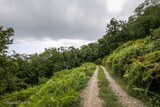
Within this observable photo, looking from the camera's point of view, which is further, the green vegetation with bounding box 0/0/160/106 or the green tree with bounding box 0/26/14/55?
the green tree with bounding box 0/26/14/55

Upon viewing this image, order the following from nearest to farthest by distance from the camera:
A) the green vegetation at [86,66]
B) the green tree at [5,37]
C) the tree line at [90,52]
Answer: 1. the green vegetation at [86,66]
2. the green tree at [5,37]
3. the tree line at [90,52]

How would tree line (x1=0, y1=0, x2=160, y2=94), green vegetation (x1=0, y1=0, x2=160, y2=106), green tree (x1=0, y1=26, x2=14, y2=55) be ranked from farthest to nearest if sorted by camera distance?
tree line (x1=0, y1=0, x2=160, y2=94) → green tree (x1=0, y1=26, x2=14, y2=55) → green vegetation (x1=0, y1=0, x2=160, y2=106)

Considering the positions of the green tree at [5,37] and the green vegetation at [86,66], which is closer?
the green vegetation at [86,66]

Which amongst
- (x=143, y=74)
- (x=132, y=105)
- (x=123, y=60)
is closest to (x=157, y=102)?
(x=132, y=105)

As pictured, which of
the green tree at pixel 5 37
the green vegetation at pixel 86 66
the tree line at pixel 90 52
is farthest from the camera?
the tree line at pixel 90 52

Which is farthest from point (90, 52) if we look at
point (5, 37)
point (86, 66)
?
point (5, 37)

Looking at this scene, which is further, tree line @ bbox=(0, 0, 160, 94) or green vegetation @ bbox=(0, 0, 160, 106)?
tree line @ bbox=(0, 0, 160, 94)

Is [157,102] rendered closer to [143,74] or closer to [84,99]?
[143,74]

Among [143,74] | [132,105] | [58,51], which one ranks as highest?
[58,51]

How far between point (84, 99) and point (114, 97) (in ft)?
5.38

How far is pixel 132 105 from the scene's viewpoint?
12320mm

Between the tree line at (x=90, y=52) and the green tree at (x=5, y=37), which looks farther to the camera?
the tree line at (x=90, y=52)

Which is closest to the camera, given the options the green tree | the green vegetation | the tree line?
the green vegetation

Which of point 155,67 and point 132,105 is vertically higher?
point 155,67
